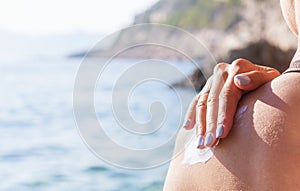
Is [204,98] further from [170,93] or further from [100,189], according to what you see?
[170,93]

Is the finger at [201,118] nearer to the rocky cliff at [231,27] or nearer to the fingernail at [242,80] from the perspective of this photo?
the fingernail at [242,80]

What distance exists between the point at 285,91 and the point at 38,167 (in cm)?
465

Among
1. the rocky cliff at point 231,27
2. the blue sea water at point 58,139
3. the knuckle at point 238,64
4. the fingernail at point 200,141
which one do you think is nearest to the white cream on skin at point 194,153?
the fingernail at point 200,141

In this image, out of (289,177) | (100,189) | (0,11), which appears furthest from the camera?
(0,11)

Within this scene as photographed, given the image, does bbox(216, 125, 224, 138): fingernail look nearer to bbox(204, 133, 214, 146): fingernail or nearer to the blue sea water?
bbox(204, 133, 214, 146): fingernail

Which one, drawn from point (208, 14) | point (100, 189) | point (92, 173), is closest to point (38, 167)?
point (92, 173)

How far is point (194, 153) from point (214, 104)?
2.7 inches

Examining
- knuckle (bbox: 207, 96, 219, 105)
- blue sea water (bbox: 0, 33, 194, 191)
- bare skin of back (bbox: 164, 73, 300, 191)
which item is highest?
blue sea water (bbox: 0, 33, 194, 191)

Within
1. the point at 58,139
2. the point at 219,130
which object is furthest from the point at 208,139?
the point at 58,139

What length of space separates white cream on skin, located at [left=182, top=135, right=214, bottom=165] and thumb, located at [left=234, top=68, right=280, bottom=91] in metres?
0.09

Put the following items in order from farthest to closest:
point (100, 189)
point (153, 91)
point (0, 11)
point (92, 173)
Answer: point (0, 11) → point (153, 91) → point (92, 173) → point (100, 189)

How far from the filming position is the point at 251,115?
2.24ft

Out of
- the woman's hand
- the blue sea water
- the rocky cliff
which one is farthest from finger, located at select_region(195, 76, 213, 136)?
the rocky cliff

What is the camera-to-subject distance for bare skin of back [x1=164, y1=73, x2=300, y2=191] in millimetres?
628
